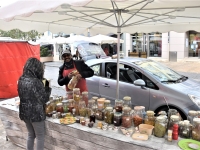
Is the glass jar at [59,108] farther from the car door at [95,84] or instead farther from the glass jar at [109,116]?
the car door at [95,84]

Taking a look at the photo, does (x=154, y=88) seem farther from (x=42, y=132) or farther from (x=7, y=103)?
(x=7, y=103)

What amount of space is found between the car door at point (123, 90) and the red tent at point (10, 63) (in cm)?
373

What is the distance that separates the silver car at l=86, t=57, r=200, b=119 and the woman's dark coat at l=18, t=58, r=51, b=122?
2.16m

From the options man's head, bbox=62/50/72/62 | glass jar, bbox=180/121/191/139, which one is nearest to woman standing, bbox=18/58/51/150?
man's head, bbox=62/50/72/62

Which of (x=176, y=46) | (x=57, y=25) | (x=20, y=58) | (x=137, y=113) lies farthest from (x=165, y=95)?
(x=176, y=46)

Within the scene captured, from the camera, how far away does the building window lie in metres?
22.5

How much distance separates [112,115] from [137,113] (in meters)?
0.30

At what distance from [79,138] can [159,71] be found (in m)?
2.83

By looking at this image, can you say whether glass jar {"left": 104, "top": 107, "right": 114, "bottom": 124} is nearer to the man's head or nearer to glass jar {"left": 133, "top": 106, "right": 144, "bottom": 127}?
glass jar {"left": 133, "top": 106, "right": 144, "bottom": 127}

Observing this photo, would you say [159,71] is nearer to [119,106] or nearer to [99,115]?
[119,106]

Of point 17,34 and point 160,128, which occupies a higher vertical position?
point 17,34

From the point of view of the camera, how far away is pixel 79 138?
249 cm

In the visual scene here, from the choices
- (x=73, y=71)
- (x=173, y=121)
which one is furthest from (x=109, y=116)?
(x=73, y=71)

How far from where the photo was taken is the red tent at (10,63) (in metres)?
6.86
